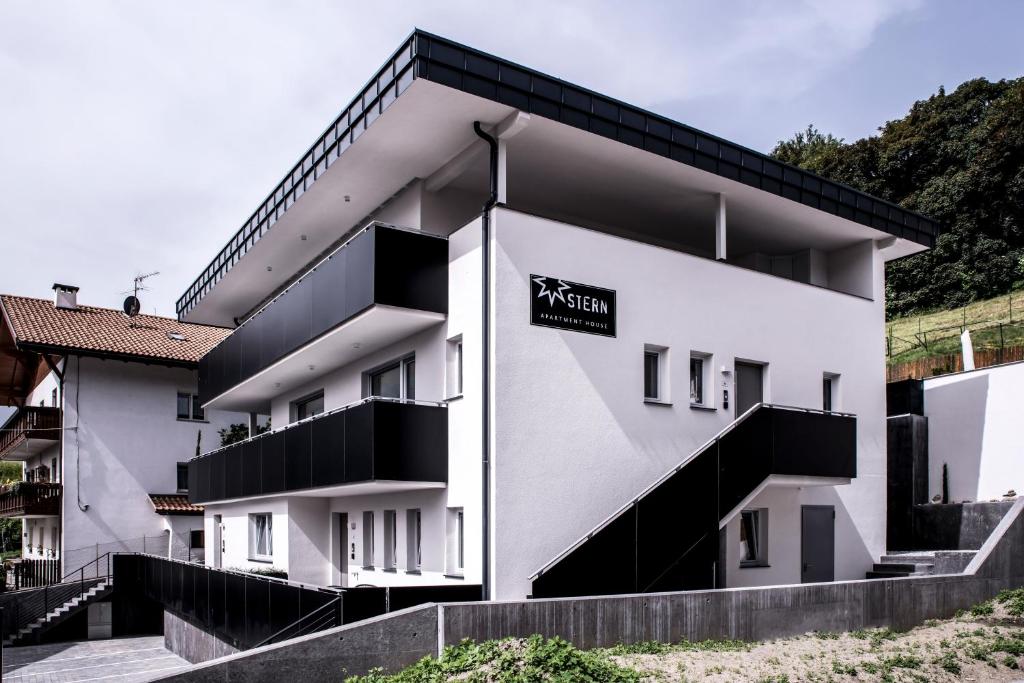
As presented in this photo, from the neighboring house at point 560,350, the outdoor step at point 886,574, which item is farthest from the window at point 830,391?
the outdoor step at point 886,574

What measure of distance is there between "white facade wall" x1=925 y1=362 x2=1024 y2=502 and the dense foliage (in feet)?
88.6

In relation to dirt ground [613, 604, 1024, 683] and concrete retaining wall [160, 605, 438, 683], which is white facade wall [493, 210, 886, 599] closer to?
dirt ground [613, 604, 1024, 683]

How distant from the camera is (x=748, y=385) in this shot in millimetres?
18453

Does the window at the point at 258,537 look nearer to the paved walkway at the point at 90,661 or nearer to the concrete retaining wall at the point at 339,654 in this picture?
the paved walkway at the point at 90,661

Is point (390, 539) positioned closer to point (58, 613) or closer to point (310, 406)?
point (310, 406)

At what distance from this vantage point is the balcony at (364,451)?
1512 cm

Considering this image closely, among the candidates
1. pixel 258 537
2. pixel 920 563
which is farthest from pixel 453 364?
pixel 920 563

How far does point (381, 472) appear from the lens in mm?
15008

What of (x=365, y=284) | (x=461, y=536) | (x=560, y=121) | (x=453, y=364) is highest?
(x=560, y=121)

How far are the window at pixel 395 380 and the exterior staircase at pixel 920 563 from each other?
32.6 feet

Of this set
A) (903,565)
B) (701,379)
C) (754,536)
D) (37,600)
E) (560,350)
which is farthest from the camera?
(37,600)

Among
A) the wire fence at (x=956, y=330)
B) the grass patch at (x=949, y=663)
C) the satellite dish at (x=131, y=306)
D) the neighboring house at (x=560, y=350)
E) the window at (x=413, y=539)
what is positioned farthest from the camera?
the wire fence at (x=956, y=330)

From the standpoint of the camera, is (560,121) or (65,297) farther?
(65,297)

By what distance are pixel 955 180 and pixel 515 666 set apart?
164 feet
